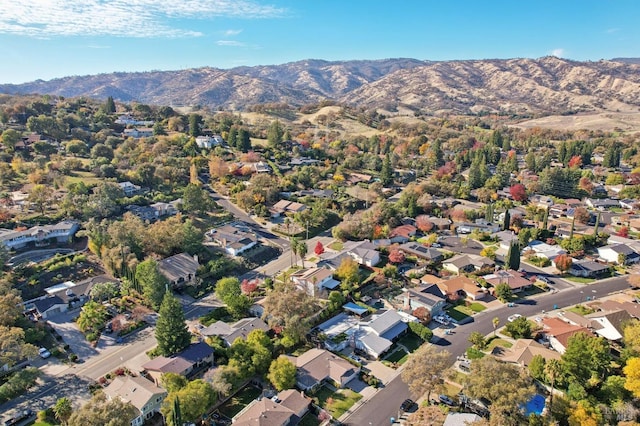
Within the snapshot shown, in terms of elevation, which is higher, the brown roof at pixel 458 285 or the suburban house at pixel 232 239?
the suburban house at pixel 232 239

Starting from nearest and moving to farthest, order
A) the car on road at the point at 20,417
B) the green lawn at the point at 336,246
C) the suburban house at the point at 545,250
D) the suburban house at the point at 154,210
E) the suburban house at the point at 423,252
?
the car on road at the point at 20,417
the suburban house at the point at 423,252
the suburban house at the point at 545,250
the green lawn at the point at 336,246
the suburban house at the point at 154,210

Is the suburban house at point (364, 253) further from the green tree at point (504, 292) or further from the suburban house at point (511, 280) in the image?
the green tree at point (504, 292)

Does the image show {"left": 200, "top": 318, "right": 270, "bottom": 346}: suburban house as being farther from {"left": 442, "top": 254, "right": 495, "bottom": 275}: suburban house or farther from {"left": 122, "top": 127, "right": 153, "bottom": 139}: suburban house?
{"left": 122, "top": 127, "right": 153, "bottom": 139}: suburban house

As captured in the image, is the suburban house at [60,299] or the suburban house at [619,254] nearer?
the suburban house at [60,299]

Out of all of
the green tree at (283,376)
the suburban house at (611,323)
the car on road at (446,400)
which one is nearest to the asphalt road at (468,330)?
the car on road at (446,400)

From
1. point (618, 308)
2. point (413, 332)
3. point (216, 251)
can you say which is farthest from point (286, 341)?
point (618, 308)

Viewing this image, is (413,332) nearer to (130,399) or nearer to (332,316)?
(332,316)
